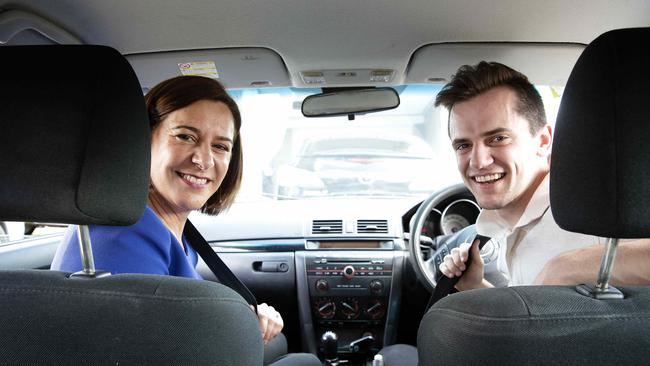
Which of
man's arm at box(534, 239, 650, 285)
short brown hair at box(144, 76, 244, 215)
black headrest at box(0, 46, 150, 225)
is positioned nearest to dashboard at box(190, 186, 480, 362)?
short brown hair at box(144, 76, 244, 215)

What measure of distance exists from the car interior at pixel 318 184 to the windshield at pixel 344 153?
0.04 metres

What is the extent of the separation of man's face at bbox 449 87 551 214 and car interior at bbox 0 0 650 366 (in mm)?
373

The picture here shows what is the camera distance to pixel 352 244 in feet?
11.9

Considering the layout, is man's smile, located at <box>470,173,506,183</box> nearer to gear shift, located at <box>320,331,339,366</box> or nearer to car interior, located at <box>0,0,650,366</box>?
car interior, located at <box>0,0,650,366</box>

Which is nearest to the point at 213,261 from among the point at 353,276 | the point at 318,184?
the point at 353,276

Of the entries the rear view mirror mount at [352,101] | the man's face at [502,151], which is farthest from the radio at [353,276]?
the man's face at [502,151]

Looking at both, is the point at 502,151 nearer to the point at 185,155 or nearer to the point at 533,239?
the point at 533,239

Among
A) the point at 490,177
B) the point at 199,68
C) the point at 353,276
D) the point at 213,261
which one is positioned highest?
the point at 199,68

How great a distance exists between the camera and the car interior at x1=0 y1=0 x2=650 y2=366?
3.26 feet

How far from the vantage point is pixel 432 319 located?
1146mm

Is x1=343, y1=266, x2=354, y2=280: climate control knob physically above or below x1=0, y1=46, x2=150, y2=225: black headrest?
below

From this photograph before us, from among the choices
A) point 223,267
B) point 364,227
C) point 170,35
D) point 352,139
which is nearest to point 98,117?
point 223,267

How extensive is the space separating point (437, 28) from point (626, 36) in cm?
138

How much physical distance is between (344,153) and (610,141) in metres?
4.46
